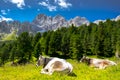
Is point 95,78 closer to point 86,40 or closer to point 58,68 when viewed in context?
point 58,68

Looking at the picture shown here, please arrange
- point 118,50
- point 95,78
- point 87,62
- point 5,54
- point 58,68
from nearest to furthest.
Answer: point 95,78, point 58,68, point 87,62, point 118,50, point 5,54

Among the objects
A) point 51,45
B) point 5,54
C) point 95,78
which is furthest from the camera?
point 5,54

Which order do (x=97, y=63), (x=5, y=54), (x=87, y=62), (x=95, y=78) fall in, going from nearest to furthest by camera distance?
(x=95, y=78), (x=97, y=63), (x=87, y=62), (x=5, y=54)

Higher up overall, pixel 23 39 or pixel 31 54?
pixel 23 39

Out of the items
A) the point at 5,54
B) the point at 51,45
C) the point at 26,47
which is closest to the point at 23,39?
the point at 26,47

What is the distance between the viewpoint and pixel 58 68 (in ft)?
61.5

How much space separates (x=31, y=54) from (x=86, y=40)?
28.6 meters

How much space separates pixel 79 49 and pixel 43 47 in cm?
2470

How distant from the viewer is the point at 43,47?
4747 inches

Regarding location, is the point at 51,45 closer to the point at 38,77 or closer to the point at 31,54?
the point at 31,54

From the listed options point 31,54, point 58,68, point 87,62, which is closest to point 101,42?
point 31,54

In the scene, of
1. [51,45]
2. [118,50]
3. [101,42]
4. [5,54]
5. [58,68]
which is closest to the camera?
[58,68]

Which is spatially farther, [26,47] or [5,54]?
[5,54]

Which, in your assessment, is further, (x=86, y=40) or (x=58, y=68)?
(x=86, y=40)
